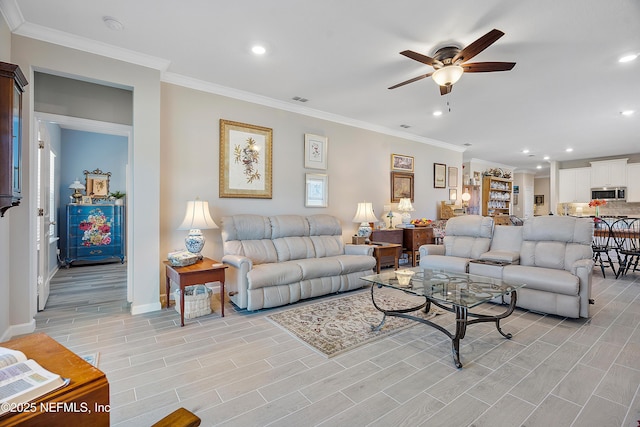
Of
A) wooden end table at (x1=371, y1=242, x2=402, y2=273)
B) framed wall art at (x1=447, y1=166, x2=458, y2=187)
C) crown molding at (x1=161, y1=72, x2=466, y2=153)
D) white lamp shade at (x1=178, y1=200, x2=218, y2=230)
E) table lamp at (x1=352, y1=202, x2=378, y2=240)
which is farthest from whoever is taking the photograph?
framed wall art at (x1=447, y1=166, x2=458, y2=187)

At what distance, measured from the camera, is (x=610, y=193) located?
28.7 ft

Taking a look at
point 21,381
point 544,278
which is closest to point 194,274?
point 21,381

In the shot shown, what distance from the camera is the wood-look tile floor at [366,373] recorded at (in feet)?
5.63

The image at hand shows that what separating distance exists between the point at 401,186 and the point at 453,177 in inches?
80.9

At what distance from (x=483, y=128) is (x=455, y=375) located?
5.29 metres

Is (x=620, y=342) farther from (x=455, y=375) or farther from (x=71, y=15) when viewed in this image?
(x=71, y=15)

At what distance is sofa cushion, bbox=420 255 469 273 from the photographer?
3.93m

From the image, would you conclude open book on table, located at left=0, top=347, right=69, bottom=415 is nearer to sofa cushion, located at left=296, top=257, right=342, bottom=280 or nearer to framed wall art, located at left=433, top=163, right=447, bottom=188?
sofa cushion, located at left=296, top=257, right=342, bottom=280

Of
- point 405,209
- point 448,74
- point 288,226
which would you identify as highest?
point 448,74

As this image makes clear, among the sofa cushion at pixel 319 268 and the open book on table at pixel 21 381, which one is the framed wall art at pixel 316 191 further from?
the open book on table at pixel 21 381

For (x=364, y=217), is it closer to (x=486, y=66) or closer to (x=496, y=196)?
(x=486, y=66)

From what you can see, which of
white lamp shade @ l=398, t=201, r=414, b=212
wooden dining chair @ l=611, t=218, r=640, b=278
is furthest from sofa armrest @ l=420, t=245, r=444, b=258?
wooden dining chair @ l=611, t=218, r=640, b=278

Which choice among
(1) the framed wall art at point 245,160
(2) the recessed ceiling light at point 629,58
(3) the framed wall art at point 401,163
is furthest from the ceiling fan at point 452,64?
(3) the framed wall art at point 401,163

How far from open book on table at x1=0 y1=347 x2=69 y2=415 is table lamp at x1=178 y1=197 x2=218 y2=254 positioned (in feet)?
7.87
